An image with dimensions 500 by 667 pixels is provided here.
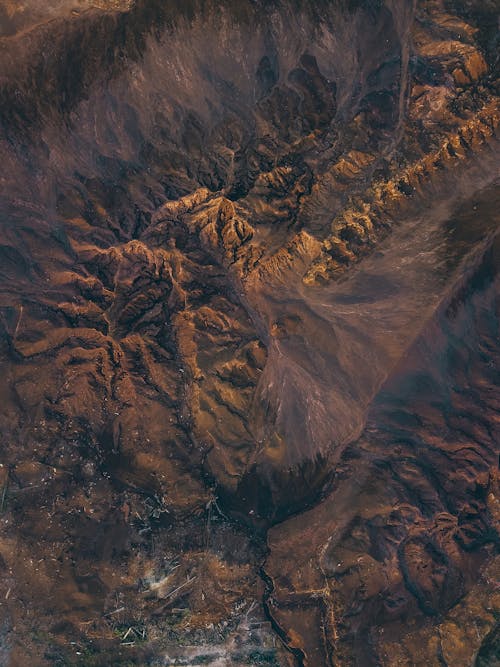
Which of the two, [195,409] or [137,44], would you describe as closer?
[137,44]

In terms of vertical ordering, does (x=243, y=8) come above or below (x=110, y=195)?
above

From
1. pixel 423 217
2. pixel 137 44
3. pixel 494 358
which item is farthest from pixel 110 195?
pixel 494 358

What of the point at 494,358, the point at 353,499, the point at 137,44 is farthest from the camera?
the point at 353,499

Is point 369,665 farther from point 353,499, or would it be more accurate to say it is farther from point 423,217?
point 423,217

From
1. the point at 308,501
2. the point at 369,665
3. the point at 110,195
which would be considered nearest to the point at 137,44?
the point at 110,195

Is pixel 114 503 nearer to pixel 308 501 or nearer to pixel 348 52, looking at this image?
pixel 308 501

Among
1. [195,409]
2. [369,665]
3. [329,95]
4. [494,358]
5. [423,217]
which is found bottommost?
[369,665]

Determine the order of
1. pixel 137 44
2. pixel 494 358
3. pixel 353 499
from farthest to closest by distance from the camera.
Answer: pixel 353 499, pixel 494 358, pixel 137 44
